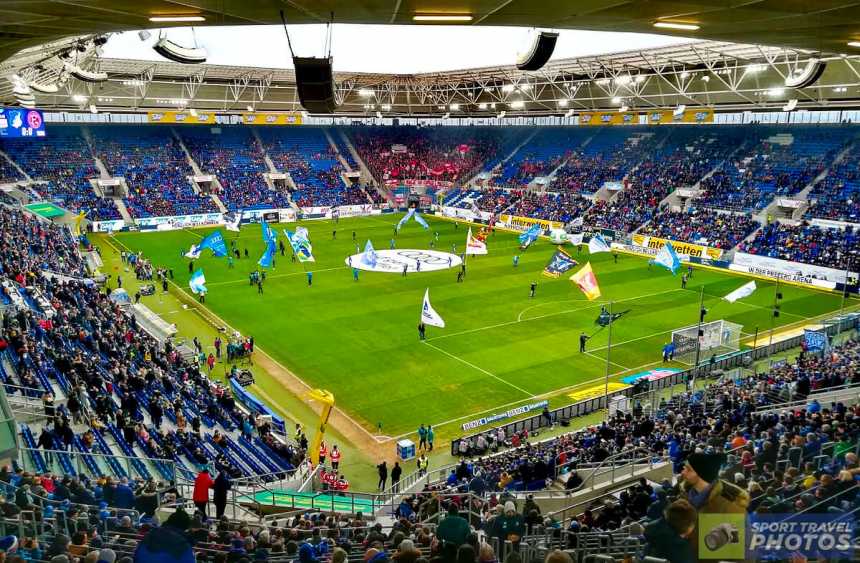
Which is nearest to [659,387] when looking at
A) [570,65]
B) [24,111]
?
[570,65]

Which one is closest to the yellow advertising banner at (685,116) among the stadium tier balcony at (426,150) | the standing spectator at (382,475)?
the stadium tier balcony at (426,150)

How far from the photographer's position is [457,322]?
116 ft

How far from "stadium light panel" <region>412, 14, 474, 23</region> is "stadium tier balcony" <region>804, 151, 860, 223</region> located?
47818 mm

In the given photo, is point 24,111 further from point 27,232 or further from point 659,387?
point 659,387

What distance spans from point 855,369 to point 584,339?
12.1 meters

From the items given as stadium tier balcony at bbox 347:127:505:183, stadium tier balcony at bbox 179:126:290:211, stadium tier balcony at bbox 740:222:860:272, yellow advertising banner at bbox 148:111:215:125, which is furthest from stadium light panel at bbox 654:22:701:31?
stadium tier balcony at bbox 347:127:505:183

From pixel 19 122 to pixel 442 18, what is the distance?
4620cm

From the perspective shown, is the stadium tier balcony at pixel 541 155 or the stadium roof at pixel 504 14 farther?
the stadium tier balcony at pixel 541 155

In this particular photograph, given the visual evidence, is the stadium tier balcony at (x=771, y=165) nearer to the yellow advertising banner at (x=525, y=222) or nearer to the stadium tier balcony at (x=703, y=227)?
the stadium tier balcony at (x=703, y=227)

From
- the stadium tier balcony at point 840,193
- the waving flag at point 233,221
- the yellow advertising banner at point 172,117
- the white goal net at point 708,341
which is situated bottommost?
the white goal net at point 708,341

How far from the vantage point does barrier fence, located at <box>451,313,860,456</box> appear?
2347cm

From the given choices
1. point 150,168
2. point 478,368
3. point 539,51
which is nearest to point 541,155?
point 150,168

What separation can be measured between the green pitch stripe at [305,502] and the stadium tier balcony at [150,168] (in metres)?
55.0

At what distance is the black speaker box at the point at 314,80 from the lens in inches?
405
